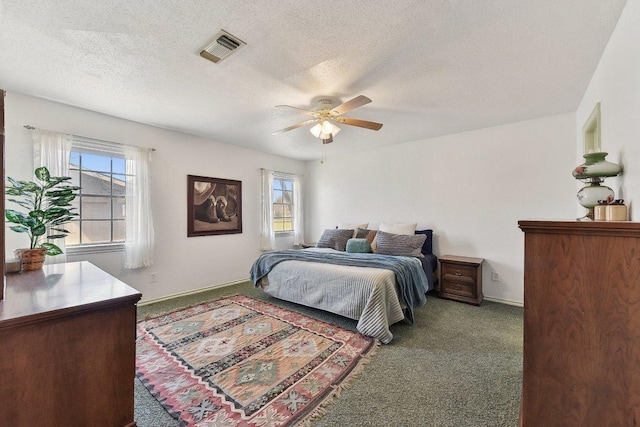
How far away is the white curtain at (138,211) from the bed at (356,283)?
4.73ft

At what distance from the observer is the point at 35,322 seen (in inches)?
35.3

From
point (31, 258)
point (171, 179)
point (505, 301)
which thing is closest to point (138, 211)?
point (171, 179)

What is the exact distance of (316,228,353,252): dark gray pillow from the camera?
4387 millimetres

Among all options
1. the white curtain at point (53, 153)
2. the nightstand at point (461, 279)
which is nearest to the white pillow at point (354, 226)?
the nightstand at point (461, 279)

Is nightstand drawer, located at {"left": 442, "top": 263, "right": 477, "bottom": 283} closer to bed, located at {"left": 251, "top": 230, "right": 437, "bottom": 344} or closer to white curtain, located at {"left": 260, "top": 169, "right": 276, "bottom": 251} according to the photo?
bed, located at {"left": 251, "top": 230, "right": 437, "bottom": 344}

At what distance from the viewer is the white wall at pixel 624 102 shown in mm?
1315

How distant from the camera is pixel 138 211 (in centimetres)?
331

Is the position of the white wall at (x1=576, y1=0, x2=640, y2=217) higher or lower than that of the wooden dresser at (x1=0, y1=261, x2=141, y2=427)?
higher

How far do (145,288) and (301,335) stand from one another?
7.74 feet

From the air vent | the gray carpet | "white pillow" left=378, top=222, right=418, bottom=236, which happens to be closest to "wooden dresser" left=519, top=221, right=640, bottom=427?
the gray carpet

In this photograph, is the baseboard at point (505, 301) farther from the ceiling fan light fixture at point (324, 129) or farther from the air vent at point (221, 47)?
the air vent at point (221, 47)

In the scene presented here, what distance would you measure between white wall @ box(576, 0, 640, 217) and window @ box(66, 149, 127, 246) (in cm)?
462

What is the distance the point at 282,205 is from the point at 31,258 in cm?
394

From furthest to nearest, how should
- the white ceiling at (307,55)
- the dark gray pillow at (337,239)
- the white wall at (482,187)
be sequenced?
the dark gray pillow at (337,239), the white wall at (482,187), the white ceiling at (307,55)
